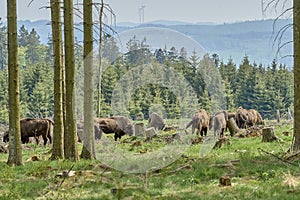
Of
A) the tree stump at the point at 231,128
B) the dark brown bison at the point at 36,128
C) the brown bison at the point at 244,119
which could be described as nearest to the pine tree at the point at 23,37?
the brown bison at the point at 244,119

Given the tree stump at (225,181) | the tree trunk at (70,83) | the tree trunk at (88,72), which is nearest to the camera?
the tree stump at (225,181)

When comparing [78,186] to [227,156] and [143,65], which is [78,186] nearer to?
[143,65]

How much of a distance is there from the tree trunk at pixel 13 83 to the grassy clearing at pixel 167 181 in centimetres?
70

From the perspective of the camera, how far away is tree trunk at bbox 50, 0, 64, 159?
14.4 m

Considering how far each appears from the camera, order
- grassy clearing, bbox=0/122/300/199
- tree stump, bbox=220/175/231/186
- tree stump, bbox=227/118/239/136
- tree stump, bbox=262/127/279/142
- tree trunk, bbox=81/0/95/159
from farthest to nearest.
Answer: tree stump, bbox=227/118/239/136, tree stump, bbox=262/127/279/142, tree trunk, bbox=81/0/95/159, tree stump, bbox=220/175/231/186, grassy clearing, bbox=0/122/300/199

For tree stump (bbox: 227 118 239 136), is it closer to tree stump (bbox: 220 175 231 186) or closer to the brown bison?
the brown bison

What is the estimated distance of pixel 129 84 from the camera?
12.0 m

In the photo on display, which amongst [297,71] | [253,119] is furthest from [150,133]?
[253,119]

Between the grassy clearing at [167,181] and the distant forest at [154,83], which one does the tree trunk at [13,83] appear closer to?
the grassy clearing at [167,181]

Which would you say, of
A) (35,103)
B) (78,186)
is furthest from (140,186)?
(35,103)

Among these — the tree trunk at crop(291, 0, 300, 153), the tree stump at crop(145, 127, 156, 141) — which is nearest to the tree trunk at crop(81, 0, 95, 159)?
the tree stump at crop(145, 127, 156, 141)

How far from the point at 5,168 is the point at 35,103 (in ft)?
163

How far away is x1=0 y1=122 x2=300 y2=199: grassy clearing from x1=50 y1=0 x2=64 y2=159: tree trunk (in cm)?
196

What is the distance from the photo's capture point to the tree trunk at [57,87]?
14.4m
